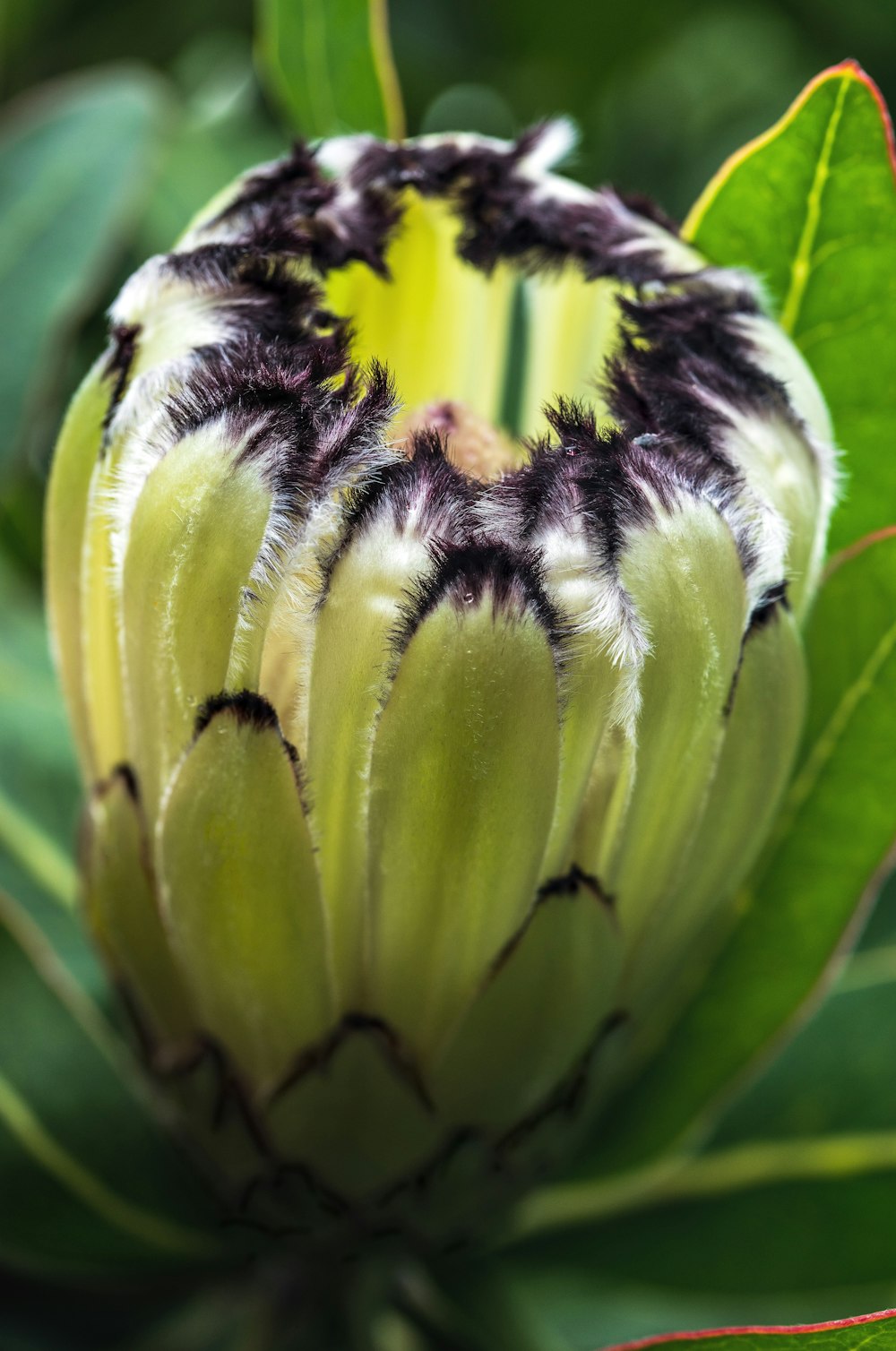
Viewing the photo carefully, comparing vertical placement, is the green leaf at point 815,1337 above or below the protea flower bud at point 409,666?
below

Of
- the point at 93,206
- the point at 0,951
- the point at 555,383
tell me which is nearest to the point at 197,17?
the point at 93,206

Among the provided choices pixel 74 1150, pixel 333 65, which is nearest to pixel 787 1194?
pixel 74 1150

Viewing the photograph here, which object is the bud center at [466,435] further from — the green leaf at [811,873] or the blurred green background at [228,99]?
the blurred green background at [228,99]

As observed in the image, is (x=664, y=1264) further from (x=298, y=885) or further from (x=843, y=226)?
(x=843, y=226)

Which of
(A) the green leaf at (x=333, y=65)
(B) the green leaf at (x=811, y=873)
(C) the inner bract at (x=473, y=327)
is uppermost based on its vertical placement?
(A) the green leaf at (x=333, y=65)

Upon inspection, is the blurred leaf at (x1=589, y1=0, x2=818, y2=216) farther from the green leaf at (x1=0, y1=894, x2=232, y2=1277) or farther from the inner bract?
the green leaf at (x1=0, y1=894, x2=232, y2=1277)

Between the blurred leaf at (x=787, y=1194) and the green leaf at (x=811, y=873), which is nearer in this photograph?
the green leaf at (x=811, y=873)

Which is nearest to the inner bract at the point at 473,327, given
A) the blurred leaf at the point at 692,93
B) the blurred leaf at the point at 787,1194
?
the blurred leaf at the point at 787,1194
